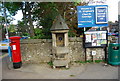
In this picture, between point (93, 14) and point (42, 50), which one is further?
point (42, 50)

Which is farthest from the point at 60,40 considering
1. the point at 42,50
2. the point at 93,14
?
the point at 93,14

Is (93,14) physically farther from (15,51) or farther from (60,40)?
(15,51)

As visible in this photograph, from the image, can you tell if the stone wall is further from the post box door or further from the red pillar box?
the red pillar box

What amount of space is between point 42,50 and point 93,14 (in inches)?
154

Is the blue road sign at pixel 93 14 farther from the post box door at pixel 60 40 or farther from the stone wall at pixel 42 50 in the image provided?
the post box door at pixel 60 40

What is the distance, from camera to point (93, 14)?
644 cm

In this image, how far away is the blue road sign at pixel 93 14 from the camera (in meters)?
6.40

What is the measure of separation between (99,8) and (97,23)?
0.91 meters

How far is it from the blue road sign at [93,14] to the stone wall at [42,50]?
4.41 feet

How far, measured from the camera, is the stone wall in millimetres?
6617

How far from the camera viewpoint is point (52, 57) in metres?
6.66

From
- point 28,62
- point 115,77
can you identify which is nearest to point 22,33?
point 28,62

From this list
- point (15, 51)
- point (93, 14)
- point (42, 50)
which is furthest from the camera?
point (42, 50)

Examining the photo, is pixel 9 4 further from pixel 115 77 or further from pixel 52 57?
pixel 115 77
